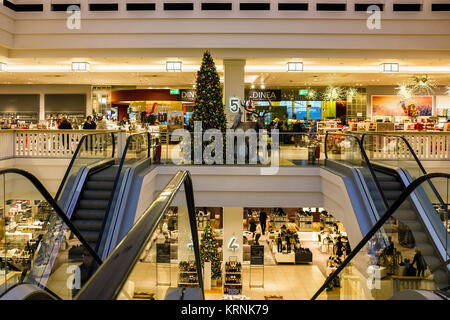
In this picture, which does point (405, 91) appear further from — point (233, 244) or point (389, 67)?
point (233, 244)

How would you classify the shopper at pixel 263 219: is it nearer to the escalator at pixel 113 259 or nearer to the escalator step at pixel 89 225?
the escalator step at pixel 89 225

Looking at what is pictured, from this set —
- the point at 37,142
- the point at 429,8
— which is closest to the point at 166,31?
the point at 37,142

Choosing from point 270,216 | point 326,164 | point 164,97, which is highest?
point 164,97

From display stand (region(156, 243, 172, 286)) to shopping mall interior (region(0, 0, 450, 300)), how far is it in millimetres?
33

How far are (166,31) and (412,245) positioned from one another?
30.7 feet

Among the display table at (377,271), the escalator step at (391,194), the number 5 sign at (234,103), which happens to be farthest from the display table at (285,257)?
the display table at (377,271)

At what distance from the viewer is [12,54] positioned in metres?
12.7

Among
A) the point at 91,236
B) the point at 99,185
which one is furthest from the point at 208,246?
the point at 91,236

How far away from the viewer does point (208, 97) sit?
1119cm

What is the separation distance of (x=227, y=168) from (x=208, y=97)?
6.19 ft

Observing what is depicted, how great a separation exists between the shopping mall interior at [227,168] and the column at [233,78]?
0.04 metres

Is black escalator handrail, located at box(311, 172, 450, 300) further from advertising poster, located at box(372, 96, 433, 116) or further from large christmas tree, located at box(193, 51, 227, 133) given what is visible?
advertising poster, located at box(372, 96, 433, 116)
